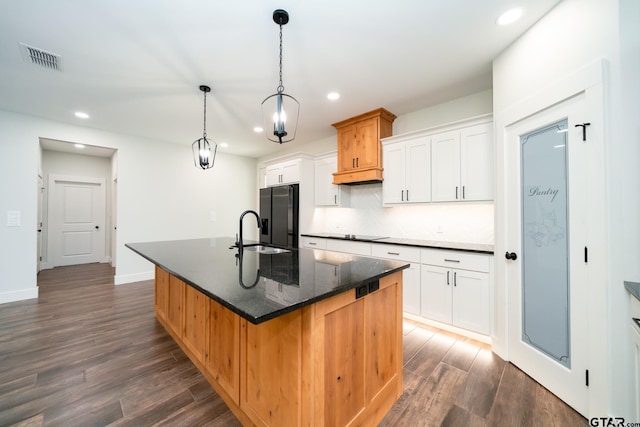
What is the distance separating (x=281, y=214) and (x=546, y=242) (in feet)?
11.8

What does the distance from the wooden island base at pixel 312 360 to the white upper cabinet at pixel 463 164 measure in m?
1.65

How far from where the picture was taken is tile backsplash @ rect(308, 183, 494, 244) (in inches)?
116

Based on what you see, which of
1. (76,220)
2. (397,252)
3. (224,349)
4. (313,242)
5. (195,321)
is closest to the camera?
(224,349)

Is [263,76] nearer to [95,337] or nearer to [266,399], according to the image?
[266,399]

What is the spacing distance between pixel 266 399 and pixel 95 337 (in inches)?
93.4

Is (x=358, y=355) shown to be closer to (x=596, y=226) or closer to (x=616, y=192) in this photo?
(x=596, y=226)

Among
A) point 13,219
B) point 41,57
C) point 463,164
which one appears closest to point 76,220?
point 13,219

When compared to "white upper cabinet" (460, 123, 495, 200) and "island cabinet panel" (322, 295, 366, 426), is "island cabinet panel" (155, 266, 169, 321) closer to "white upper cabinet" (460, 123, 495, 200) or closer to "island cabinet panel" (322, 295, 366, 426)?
"island cabinet panel" (322, 295, 366, 426)

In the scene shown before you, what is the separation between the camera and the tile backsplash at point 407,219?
116 inches

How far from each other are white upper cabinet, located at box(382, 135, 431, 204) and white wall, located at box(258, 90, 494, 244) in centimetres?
29

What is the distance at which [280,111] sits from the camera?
6.02 feet

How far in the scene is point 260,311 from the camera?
851mm

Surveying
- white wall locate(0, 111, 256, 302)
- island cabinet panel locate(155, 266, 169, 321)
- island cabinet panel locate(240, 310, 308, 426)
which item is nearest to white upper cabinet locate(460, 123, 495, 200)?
island cabinet panel locate(240, 310, 308, 426)

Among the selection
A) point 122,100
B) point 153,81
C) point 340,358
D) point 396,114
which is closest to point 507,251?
point 340,358
